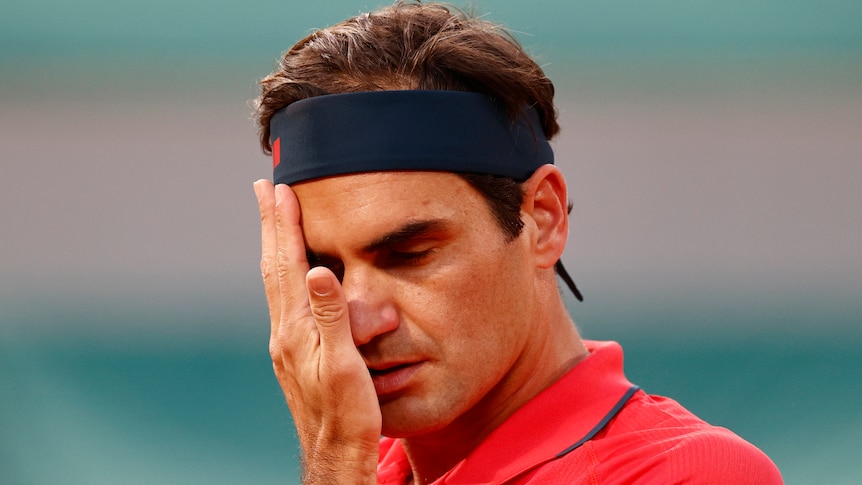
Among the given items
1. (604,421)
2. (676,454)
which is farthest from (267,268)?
(676,454)

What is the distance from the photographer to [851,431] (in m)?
3.13

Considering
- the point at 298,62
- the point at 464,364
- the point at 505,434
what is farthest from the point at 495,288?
Answer: the point at 298,62

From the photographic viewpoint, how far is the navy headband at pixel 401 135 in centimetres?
142

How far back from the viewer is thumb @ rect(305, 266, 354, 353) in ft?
4.47

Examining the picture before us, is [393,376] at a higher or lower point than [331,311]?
lower

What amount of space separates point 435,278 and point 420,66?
0.32 m

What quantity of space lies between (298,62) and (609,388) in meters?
0.68

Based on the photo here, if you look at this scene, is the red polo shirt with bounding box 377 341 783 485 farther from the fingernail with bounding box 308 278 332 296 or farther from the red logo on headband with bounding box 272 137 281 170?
the red logo on headband with bounding box 272 137 281 170

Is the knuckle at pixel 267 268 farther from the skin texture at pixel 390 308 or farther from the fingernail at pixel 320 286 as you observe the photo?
the fingernail at pixel 320 286

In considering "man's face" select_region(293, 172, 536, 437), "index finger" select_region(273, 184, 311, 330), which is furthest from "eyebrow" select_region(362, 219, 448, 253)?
"index finger" select_region(273, 184, 311, 330)

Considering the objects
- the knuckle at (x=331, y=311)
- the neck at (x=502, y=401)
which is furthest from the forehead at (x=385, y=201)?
the neck at (x=502, y=401)

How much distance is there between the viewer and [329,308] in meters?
A: 1.37

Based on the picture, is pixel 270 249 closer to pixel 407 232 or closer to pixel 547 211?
pixel 407 232

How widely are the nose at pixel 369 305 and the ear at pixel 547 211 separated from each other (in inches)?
10.0
